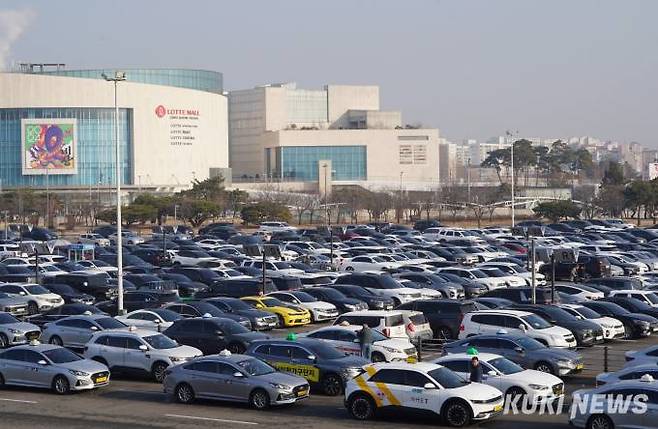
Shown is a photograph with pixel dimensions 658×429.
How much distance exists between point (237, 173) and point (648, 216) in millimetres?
73143

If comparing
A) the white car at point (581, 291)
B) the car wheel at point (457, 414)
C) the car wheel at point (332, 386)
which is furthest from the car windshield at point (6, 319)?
the white car at point (581, 291)

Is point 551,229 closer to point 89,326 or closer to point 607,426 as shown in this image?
point 89,326

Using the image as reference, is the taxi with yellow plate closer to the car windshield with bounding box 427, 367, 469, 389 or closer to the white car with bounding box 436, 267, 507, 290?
the car windshield with bounding box 427, 367, 469, 389

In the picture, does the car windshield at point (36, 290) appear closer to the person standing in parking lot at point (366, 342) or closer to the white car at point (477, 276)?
the white car at point (477, 276)

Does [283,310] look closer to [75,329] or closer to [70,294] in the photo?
[75,329]

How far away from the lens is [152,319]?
3127 cm

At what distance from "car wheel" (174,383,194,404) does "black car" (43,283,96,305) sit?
18.0 meters

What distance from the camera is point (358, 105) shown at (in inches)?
6791

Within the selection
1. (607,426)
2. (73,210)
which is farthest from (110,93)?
(607,426)

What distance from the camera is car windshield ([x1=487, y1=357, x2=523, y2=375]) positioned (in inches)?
848

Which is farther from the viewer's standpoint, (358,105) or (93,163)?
(358,105)

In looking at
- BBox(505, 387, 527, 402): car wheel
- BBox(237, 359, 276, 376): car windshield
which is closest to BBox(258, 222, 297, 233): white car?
BBox(237, 359, 276, 376): car windshield

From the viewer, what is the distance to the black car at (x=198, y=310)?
32.4m

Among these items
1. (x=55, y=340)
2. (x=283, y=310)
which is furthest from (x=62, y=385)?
(x=283, y=310)
